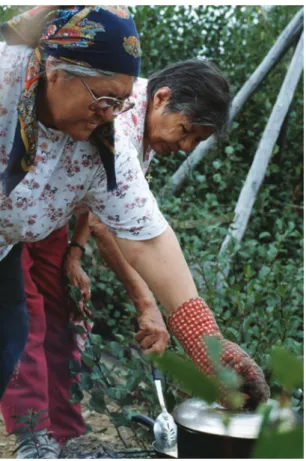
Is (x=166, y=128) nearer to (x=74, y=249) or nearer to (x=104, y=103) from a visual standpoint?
(x=74, y=249)

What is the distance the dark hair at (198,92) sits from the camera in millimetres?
2873

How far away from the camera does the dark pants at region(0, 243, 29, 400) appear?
2.60 meters

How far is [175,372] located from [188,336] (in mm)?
1621

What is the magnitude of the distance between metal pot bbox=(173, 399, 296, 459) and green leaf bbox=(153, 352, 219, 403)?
399 mm

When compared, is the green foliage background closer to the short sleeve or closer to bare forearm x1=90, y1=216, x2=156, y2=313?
bare forearm x1=90, y1=216, x2=156, y2=313

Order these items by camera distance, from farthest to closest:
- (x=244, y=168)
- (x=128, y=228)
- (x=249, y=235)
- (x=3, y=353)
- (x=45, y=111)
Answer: (x=244, y=168) → (x=249, y=235) → (x=3, y=353) → (x=128, y=228) → (x=45, y=111)

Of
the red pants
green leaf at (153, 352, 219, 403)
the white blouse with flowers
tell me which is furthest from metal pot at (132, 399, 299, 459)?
the red pants

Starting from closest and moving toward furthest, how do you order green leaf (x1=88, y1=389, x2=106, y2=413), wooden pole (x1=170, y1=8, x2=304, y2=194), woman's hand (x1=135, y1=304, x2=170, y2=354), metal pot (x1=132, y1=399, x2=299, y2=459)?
metal pot (x1=132, y1=399, x2=299, y2=459)
green leaf (x1=88, y1=389, x2=106, y2=413)
woman's hand (x1=135, y1=304, x2=170, y2=354)
wooden pole (x1=170, y1=8, x2=304, y2=194)

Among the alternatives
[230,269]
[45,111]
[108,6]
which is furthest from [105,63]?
[230,269]

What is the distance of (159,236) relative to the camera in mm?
2141

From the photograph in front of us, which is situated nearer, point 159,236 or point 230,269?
point 159,236

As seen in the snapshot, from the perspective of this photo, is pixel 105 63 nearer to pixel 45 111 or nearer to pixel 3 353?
pixel 45 111

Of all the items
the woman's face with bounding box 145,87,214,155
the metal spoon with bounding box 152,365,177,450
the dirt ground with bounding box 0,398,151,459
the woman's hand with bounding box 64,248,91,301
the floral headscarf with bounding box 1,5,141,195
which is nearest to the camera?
the metal spoon with bounding box 152,365,177,450

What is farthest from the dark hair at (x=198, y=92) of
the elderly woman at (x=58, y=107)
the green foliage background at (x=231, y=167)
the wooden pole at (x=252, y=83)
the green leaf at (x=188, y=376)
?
the green leaf at (x=188, y=376)
